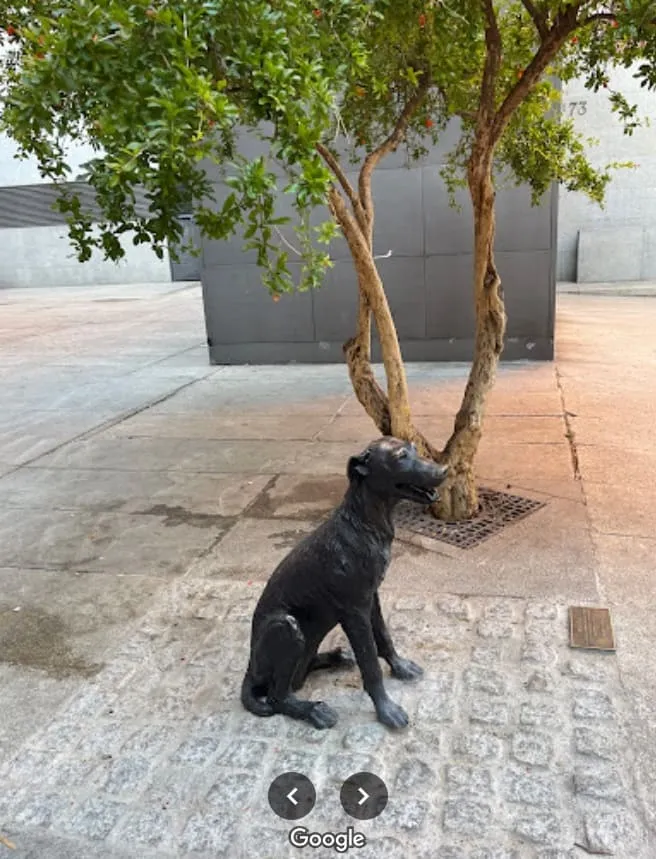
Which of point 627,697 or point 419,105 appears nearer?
point 627,697

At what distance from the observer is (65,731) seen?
10.3 feet

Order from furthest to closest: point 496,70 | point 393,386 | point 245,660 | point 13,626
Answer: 1. point 393,386
2. point 496,70
3. point 13,626
4. point 245,660

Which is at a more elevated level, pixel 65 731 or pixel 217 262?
pixel 217 262

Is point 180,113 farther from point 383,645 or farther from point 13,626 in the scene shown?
point 13,626

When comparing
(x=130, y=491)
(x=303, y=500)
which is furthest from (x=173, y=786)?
(x=130, y=491)

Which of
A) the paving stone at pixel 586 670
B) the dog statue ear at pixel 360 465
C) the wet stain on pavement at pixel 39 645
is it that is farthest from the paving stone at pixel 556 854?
the wet stain on pavement at pixel 39 645

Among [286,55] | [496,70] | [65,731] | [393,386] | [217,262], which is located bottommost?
[65,731]

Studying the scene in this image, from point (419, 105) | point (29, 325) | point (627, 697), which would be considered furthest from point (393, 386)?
point (29, 325)

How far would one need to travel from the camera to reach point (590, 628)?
361 cm

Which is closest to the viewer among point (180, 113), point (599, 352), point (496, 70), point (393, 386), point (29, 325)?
point (180, 113)

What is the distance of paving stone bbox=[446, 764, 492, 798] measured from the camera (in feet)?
8.64

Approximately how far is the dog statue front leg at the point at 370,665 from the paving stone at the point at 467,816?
1.39 feet

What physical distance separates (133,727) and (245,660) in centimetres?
61

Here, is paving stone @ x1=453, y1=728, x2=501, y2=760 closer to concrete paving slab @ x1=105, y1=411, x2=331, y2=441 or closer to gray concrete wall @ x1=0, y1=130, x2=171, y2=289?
concrete paving slab @ x1=105, y1=411, x2=331, y2=441
